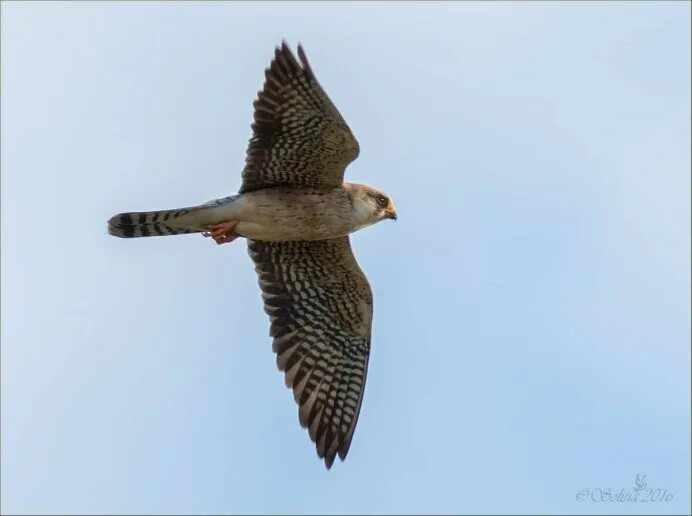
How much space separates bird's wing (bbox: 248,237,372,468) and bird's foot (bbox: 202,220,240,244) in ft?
2.82

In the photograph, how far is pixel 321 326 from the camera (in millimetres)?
14281

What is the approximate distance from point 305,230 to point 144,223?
1.65 meters

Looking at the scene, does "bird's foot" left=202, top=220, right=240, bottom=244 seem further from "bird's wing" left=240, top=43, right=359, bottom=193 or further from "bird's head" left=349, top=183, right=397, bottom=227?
"bird's head" left=349, top=183, right=397, bottom=227

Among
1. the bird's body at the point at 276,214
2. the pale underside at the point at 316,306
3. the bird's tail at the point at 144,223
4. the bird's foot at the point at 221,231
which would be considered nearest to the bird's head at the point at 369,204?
the bird's body at the point at 276,214

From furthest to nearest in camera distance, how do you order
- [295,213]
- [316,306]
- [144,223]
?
[316,306], [295,213], [144,223]

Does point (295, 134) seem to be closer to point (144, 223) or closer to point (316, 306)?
point (144, 223)

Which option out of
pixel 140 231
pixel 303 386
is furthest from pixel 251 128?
pixel 303 386

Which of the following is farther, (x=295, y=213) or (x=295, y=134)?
(x=295, y=213)

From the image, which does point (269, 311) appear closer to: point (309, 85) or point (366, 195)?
point (366, 195)

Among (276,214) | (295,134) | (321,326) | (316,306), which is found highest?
(295,134)

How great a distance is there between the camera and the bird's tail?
12875mm

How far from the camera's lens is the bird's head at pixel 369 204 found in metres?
13.2

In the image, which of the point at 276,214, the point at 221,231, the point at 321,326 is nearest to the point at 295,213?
the point at 276,214

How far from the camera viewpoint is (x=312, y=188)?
43.1 ft
